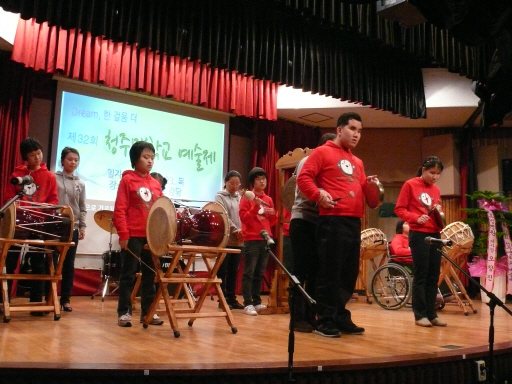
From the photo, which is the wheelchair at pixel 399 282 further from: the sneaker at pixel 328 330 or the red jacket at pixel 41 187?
the red jacket at pixel 41 187

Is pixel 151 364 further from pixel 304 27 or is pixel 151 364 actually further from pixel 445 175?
pixel 445 175

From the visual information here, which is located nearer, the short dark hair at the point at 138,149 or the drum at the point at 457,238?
the short dark hair at the point at 138,149

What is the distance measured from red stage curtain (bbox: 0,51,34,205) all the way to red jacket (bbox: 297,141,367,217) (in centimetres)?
435

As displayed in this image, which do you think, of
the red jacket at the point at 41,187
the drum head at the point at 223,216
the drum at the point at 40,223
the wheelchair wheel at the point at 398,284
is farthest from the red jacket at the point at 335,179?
the wheelchair wheel at the point at 398,284

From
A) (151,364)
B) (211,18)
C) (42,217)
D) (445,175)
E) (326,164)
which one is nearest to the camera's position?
(151,364)

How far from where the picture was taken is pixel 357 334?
3.53 meters

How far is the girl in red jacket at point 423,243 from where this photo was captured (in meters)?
4.14

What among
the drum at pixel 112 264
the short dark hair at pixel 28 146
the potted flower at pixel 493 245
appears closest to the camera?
the short dark hair at pixel 28 146

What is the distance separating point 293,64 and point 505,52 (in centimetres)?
345

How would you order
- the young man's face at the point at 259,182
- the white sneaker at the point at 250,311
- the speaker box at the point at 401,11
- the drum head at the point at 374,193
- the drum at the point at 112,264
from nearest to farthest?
the drum head at the point at 374,193 < the speaker box at the point at 401,11 < the white sneaker at the point at 250,311 < the young man's face at the point at 259,182 < the drum at the point at 112,264

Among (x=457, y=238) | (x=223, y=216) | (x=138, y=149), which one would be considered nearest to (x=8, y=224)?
(x=138, y=149)

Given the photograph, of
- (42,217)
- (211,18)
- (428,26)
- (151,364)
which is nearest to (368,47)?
(428,26)

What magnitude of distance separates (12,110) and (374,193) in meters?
4.89

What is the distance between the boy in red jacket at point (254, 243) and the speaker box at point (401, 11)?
215 centimetres
